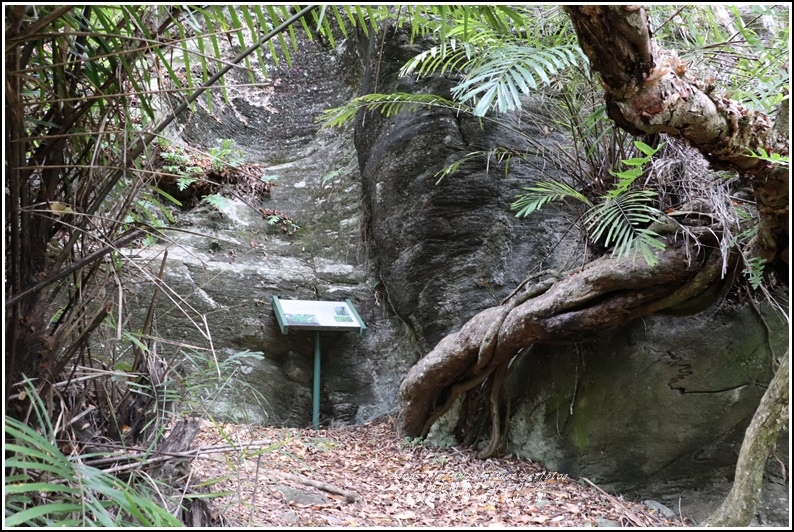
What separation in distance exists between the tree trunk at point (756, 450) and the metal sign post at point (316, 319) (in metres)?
2.76

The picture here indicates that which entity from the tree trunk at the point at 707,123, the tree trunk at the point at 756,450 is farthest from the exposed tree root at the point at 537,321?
the tree trunk at the point at 756,450

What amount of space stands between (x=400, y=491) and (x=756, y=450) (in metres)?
1.55

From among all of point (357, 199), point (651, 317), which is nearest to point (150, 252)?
point (357, 199)

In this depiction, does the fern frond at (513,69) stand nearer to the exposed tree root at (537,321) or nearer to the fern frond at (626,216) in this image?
the fern frond at (626,216)

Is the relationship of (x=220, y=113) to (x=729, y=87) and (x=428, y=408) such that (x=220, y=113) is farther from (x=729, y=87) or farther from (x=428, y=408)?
(x=729, y=87)

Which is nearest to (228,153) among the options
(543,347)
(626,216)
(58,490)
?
(543,347)

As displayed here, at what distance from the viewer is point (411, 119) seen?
4.44 m

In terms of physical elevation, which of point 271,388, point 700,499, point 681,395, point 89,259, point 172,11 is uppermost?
point 172,11

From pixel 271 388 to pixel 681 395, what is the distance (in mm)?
2838

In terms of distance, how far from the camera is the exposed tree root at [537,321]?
2621 mm

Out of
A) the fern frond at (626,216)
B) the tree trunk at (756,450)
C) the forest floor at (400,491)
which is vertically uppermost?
the fern frond at (626,216)

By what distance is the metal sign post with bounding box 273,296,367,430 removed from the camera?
14.0ft

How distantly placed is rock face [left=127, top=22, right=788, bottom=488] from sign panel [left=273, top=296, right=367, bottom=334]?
30cm

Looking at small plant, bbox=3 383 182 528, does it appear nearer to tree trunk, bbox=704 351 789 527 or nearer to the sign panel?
tree trunk, bbox=704 351 789 527
